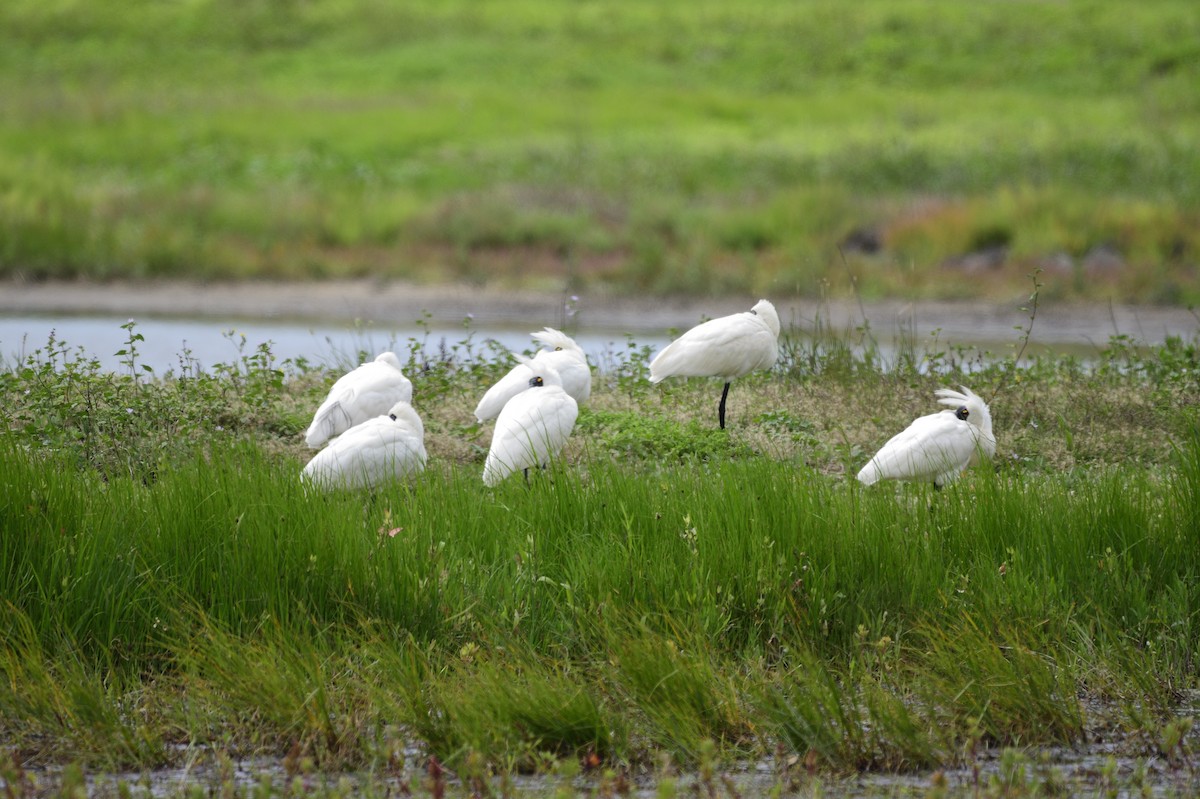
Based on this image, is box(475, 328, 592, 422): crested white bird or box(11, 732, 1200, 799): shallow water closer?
box(11, 732, 1200, 799): shallow water

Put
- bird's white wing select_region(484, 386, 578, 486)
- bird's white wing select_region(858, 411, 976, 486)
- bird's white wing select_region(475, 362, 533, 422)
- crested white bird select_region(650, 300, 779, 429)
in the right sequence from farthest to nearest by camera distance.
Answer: crested white bird select_region(650, 300, 779, 429), bird's white wing select_region(475, 362, 533, 422), bird's white wing select_region(858, 411, 976, 486), bird's white wing select_region(484, 386, 578, 486)

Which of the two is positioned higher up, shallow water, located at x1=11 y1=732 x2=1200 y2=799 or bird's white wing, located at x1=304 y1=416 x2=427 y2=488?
bird's white wing, located at x1=304 y1=416 x2=427 y2=488

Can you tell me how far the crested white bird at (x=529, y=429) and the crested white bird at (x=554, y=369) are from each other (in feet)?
1.16

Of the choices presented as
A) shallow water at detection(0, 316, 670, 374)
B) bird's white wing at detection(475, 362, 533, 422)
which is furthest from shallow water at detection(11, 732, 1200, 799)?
shallow water at detection(0, 316, 670, 374)

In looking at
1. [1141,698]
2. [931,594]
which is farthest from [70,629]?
[1141,698]

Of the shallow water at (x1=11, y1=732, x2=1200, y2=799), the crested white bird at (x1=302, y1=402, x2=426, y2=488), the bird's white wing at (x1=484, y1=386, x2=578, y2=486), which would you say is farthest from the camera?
the bird's white wing at (x1=484, y1=386, x2=578, y2=486)

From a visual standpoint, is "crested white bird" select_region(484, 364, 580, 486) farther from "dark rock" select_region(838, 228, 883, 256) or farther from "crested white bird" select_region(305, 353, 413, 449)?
"dark rock" select_region(838, 228, 883, 256)

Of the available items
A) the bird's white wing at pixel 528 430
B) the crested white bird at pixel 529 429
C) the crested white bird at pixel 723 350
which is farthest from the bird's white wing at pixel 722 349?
the bird's white wing at pixel 528 430

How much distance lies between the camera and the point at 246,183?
25328 mm

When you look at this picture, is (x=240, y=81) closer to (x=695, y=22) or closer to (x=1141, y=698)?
(x=695, y=22)

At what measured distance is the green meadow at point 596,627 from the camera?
14.4 feet

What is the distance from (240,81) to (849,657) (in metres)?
38.5

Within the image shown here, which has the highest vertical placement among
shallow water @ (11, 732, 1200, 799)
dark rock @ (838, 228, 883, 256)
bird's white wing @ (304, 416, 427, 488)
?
dark rock @ (838, 228, 883, 256)

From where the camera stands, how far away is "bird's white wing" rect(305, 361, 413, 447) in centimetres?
739
